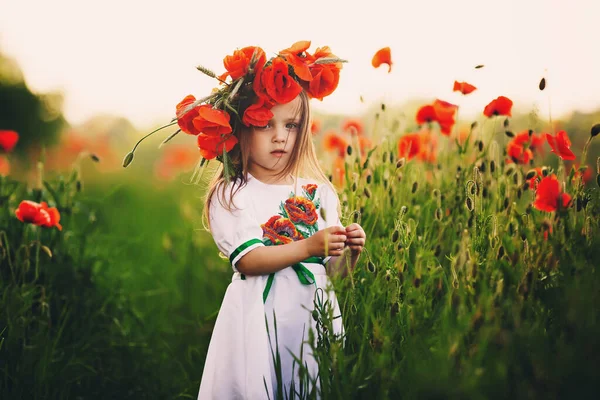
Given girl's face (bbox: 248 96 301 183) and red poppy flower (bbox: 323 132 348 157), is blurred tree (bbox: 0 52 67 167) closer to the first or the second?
red poppy flower (bbox: 323 132 348 157)

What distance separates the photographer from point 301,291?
2.07m

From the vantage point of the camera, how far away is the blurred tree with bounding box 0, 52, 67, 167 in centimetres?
550

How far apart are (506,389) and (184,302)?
8.37ft

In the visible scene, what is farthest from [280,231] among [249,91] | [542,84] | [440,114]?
[440,114]

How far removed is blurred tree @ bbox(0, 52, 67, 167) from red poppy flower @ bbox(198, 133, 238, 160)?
387 centimetres

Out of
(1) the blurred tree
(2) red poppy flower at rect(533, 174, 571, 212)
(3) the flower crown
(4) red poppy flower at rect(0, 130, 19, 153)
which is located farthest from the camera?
(1) the blurred tree

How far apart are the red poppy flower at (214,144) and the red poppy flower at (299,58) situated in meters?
0.32

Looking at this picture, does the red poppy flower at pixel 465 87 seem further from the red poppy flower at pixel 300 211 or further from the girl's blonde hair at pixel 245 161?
the red poppy flower at pixel 300 211

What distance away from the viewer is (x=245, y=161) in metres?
2.15

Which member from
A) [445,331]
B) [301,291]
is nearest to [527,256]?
[445,331]

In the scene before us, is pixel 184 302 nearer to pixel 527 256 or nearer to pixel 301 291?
pixel 301 291

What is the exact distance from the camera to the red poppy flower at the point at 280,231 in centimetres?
206

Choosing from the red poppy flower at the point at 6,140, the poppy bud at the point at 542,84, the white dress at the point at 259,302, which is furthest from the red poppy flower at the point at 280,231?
the red poppy flower at the point at 6,140

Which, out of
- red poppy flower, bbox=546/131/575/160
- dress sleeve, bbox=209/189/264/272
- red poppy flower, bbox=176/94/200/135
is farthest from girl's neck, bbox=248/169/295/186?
red poppy flower, bbox=546/131/575/160
